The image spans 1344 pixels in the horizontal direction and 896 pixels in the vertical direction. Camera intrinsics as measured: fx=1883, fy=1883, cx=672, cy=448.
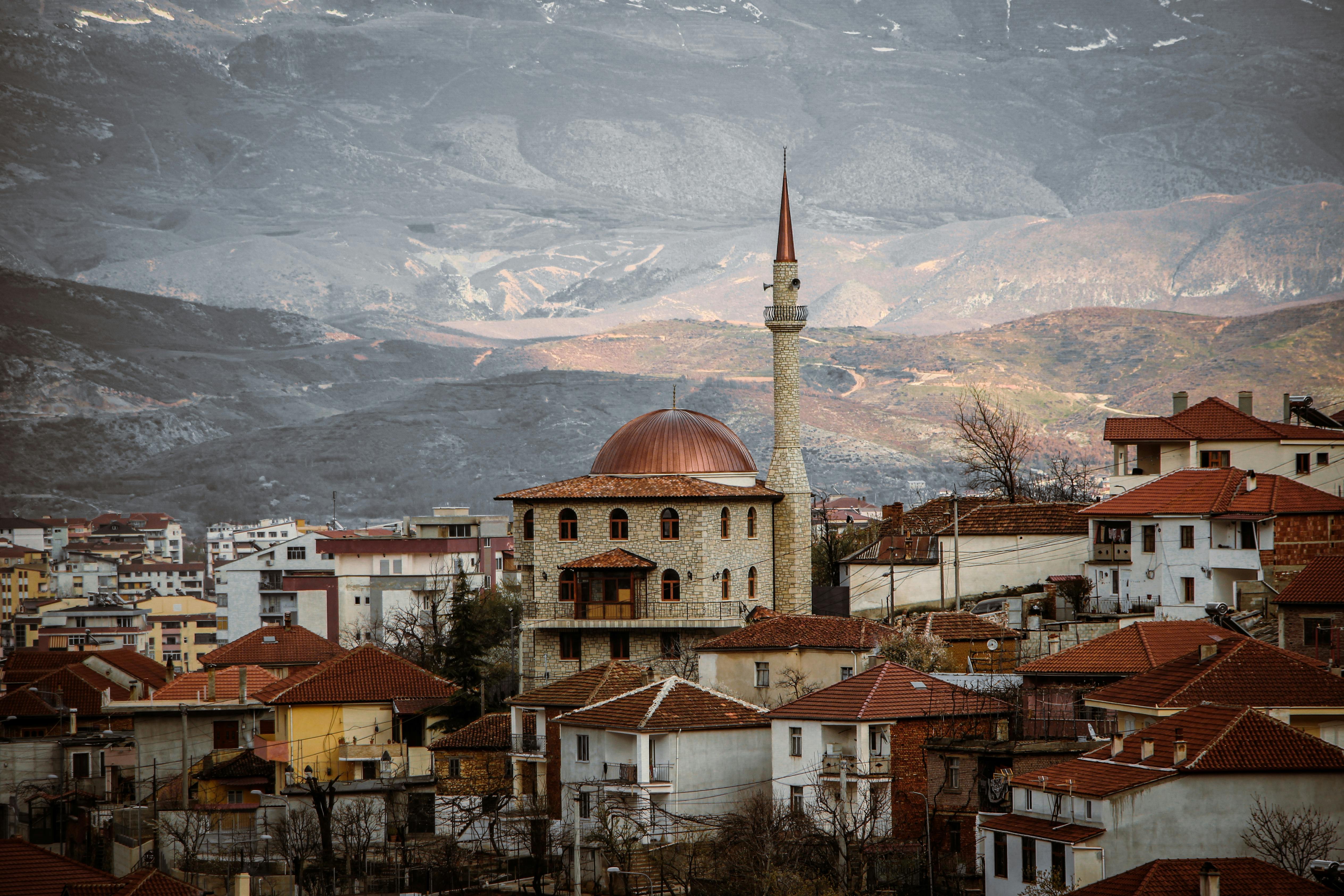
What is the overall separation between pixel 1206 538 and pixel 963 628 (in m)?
7.37

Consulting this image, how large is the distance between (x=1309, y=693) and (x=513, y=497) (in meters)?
A: 29.2

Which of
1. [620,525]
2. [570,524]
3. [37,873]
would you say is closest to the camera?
[37,873]

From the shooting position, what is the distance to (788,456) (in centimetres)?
6391

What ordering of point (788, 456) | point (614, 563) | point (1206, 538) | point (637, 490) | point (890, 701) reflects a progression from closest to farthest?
1. point (890, 701)
2. point (1206, 538)
3. point (614, 563)
4. point (637, 490)
5. point (788, 456)

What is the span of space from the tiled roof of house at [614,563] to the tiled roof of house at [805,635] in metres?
6.17

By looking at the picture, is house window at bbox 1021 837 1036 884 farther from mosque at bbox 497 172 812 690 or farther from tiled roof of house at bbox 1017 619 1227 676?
mosque at bbox 497 172 812 690

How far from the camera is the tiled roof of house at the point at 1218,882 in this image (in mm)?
29844

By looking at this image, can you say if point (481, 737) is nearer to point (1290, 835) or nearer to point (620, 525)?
point (620, 525)

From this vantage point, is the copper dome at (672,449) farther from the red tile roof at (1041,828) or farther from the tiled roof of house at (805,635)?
the red tile roof at (1041,828)

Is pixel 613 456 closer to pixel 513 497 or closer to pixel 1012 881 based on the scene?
pixel 513 497

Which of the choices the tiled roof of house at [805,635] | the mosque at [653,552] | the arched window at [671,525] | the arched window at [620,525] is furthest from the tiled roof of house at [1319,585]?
the arched window at [620,525]

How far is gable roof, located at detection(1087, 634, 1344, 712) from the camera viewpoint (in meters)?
36.5

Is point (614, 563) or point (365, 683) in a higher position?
point (614, 563)

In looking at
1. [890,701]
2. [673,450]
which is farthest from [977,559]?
[890,701]
